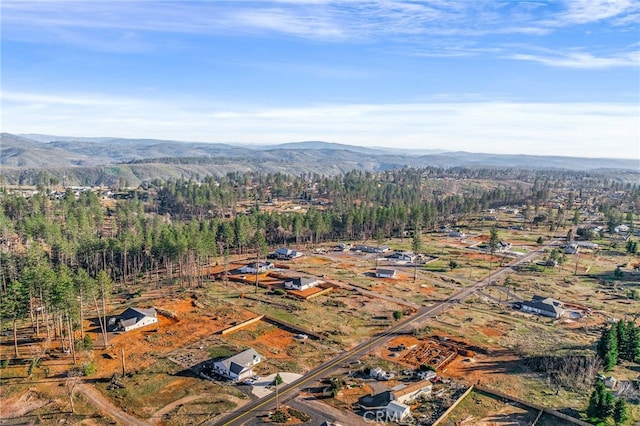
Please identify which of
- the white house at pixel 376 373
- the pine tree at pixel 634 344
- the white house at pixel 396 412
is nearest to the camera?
the white house at pixel 396 412

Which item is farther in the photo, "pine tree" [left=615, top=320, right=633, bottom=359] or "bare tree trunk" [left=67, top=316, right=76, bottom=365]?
"pine tree" [left=615, top=320, right=633, bottom=359]

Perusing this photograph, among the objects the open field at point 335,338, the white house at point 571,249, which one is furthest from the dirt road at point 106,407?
the white house at point 571,249

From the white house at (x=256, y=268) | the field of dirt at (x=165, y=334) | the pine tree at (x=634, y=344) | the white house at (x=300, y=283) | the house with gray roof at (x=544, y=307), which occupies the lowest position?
the field of dirt at (x=165, y=334)

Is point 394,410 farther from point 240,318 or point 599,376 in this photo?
point 240,318

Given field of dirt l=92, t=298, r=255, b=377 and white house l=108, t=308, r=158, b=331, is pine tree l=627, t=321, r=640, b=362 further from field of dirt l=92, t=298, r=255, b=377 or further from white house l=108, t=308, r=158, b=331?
white house l=108, t=308, r=158, b=331

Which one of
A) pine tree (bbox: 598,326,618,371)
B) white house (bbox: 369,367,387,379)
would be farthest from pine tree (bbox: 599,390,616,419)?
white house (bbox: 369,367,387,379)

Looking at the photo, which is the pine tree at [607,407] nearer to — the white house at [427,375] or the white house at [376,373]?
the white house at [427,375]

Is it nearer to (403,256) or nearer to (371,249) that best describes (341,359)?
(403,256)
